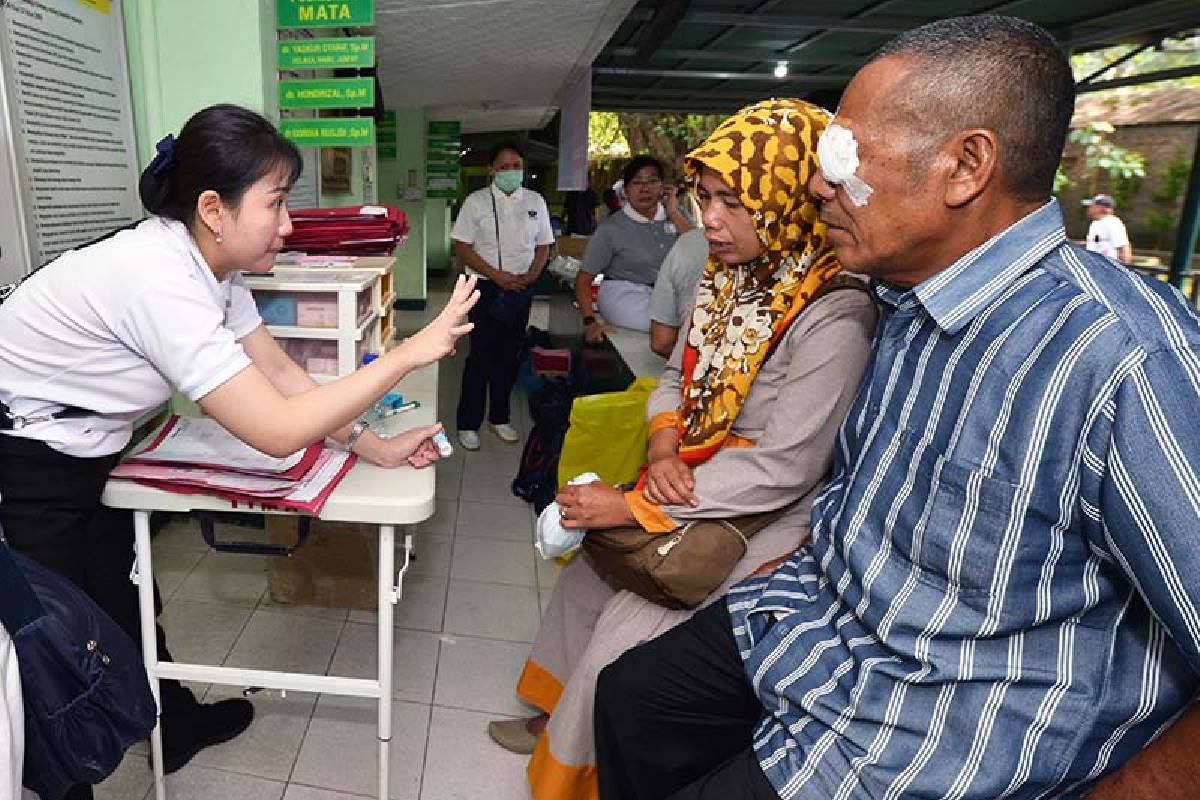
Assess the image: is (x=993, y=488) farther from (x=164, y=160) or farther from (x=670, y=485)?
(x=164, y=160)

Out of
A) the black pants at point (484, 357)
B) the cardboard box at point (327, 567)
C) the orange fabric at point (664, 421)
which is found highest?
the orange fabric at point (664, 421)

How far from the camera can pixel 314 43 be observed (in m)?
2.57

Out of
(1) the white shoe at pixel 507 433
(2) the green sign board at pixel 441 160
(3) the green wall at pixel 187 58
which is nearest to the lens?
(3) the green wall at pixel 187 58

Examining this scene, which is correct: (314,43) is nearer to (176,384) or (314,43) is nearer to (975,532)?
(176,384)

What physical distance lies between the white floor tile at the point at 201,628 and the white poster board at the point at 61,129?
42.8 inches

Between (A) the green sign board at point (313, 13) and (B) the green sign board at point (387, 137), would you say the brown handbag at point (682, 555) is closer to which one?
(A) the green sign board at point (313, 13)

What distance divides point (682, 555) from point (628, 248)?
2608 mm

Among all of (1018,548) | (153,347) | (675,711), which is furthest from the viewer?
(675,711)

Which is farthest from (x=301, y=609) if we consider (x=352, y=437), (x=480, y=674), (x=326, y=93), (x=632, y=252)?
(x=632, y=252)

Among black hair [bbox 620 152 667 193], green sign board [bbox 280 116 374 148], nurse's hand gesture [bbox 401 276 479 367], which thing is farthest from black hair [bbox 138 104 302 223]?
black hair [bbox 620 152 667 193]

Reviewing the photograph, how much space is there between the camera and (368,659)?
2209 millimetres

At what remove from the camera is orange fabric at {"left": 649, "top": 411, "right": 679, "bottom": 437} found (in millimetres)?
1727

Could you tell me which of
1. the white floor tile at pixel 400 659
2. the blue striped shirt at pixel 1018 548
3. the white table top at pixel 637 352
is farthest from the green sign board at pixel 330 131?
the blue striped shirt at pixel 1018 548

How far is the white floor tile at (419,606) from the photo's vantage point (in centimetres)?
240
